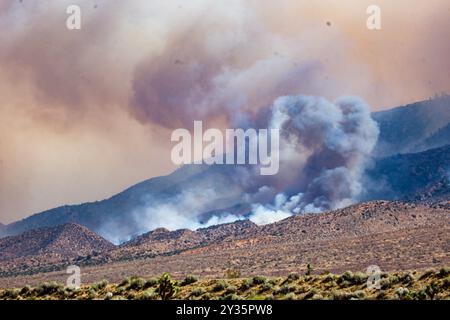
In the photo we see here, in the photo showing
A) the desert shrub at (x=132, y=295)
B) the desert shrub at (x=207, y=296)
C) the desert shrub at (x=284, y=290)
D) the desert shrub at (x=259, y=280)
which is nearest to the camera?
the desert shrub at (x=284, y=290)

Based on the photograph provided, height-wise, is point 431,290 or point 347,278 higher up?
point 347,278

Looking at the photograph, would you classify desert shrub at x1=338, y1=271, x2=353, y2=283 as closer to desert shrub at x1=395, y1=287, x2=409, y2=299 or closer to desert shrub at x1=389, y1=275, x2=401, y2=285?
desert shrub at x1=389, y1=275, x2=401, y2=285

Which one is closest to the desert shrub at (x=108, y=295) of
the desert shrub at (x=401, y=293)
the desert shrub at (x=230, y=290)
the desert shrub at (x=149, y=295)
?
the desert shrub at (x=149, y=295)

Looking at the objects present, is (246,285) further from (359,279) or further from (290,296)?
(359,279)

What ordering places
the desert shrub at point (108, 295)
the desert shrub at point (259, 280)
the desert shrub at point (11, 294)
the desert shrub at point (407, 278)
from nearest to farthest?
the desert shrub at point (407, 278) < the desert shrub at point (108, 295) < the desert shrub at point (259, 280) < the desert shrub at point (11, 294)

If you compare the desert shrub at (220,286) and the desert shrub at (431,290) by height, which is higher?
the desert shrub at (220,286)

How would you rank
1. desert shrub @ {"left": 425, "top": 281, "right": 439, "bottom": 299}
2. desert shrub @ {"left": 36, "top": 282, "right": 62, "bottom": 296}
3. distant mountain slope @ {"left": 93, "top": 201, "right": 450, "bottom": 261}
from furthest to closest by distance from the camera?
1. distant mountain slope @ {"left": 93, "top": 201, "right": 450, "bottom": 261}
2. desert shrub @ {"left": 36, "top": 282, "right": 62, "bottom": 296}
3. desert shrub @ {"left": 425, "top": 281, "right": 439, "bottom": 299}

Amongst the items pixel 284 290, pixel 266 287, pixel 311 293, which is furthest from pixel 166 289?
pixel 311 293

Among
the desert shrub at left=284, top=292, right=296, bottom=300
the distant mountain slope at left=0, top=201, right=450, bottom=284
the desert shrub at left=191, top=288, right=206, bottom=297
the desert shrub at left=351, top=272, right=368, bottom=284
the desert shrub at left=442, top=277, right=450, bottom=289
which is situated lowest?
the desert shrub at left=284, top=292, right=296, bottom=300

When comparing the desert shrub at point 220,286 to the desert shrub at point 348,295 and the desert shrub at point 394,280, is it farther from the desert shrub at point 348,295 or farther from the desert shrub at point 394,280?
the desert shrub at point 394,280

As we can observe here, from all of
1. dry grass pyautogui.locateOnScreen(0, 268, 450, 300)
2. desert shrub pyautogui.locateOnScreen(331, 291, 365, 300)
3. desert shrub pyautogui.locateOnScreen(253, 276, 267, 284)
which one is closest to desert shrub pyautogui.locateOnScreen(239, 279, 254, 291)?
dry grass pyautogui.locateOnScreen(0, 268, 450, 300)

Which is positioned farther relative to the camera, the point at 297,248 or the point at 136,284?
the point at 297,248
